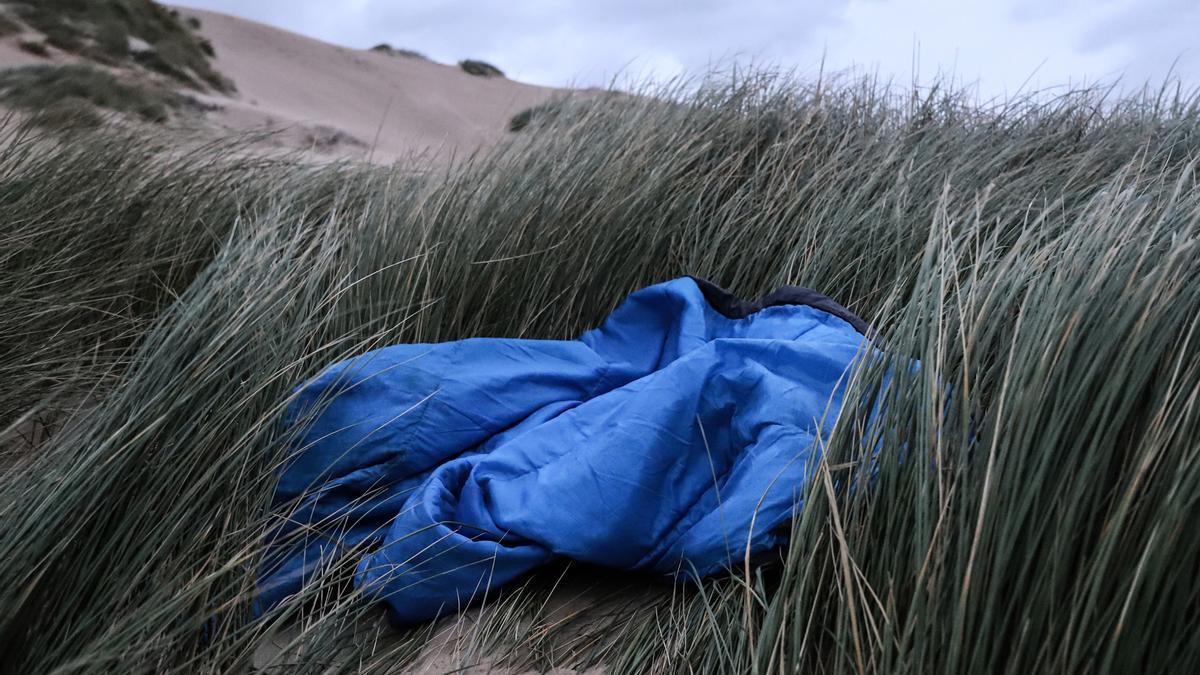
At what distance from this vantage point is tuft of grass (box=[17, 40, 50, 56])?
41.7 feet

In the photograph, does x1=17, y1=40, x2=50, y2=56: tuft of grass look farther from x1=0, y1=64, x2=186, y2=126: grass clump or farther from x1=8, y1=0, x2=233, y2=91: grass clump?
x1=0, y1=64, x2=186, y2=126: grass clump

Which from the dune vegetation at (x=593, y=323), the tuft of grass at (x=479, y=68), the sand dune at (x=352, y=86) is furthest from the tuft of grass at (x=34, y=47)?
the tuft of grass at (x=479, y=68)

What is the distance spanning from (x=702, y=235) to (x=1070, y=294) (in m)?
1.82

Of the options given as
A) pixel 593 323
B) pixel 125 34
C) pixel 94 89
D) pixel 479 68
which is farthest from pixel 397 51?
pixel 593 323

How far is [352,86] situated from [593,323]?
68.0 ft

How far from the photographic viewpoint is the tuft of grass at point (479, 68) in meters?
25.7

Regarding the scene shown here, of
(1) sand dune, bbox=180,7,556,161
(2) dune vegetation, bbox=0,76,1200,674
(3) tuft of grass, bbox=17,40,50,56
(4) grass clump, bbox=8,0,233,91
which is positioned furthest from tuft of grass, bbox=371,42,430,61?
(2) dune vegetation, bbox=0,76,1200,674

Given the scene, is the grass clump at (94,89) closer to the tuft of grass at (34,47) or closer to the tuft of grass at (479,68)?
the tuft of grass at (34,47)

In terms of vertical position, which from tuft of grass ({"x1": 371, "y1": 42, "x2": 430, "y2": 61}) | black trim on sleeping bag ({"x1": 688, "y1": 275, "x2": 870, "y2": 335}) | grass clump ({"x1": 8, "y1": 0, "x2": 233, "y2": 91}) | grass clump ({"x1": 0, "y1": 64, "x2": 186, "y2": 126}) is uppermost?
tuft of grass ({"x1": 371, "y1": 42, "x2": 430, "y2": 61})

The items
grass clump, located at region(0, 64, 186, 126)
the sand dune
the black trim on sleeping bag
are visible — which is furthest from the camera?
the sand dune

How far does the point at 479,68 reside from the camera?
85.8ft

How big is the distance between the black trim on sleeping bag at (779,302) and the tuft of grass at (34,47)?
46.2ft

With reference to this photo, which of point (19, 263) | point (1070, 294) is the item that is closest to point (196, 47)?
point (19, 263)

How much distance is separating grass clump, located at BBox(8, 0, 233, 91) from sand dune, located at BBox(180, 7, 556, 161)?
814 mm
